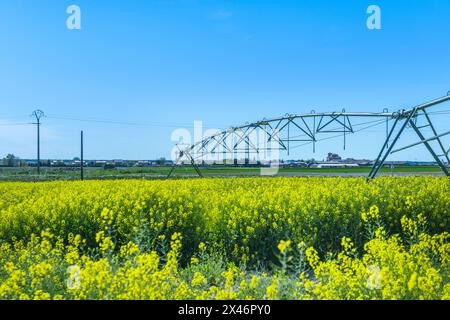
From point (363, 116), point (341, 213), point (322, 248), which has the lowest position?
point (322, 248)

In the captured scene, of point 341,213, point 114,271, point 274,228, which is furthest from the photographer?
point 341,213

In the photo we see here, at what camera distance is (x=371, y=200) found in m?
7.21

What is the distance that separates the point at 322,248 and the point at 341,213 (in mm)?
716

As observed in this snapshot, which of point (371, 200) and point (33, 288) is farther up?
point (371, 200)
